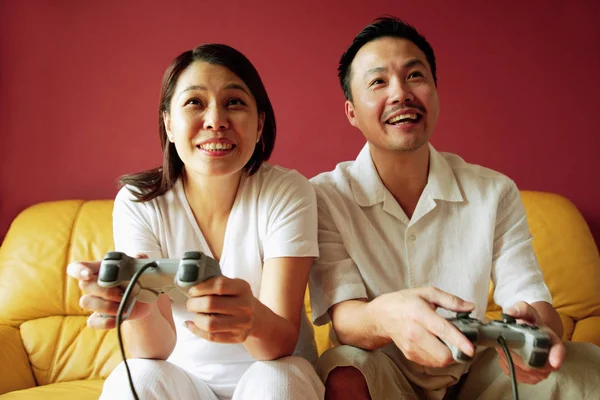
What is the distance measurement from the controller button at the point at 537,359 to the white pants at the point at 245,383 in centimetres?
37

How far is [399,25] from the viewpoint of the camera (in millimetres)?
1229

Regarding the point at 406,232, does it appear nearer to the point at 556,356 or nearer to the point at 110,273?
the point at 556,356

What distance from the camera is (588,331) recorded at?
157cm

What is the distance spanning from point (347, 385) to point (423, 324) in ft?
0.79

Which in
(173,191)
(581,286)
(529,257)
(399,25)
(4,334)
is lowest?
(4,334)

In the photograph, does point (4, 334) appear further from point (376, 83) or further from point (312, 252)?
point (376, 83)

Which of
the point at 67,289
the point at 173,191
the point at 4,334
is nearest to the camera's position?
the point at 173,191

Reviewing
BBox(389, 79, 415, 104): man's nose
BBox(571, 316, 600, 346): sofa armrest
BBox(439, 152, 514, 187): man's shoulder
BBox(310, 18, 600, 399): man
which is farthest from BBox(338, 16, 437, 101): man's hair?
BBox(571, 316, 600, 346): sofa armrest

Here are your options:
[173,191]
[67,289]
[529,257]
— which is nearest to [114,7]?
[67,289]

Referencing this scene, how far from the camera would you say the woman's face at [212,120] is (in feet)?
3.43

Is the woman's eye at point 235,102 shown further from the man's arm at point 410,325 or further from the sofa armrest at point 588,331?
the sofa armrest at point 588,331

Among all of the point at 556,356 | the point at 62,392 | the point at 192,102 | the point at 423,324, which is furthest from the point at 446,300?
the point at 62,392

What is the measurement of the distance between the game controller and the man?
1.31 ft

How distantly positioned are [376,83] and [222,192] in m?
0.42
